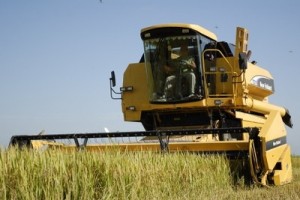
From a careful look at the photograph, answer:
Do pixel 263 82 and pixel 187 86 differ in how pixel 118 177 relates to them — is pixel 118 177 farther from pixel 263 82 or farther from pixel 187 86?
pixel 263 82

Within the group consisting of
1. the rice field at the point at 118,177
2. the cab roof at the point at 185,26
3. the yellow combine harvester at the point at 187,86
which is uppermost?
the cab roof at the point at 185,26

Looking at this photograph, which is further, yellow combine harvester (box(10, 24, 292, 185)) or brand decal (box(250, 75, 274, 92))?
brand decal (box(250, 75, 274, 92))

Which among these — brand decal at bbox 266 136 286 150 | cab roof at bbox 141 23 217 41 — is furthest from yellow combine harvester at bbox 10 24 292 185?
brand decal at bbox 266 136 286 150

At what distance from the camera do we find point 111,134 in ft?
21.2

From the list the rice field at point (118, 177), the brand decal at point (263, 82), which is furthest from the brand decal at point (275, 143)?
the brand decal at point (263, 82)

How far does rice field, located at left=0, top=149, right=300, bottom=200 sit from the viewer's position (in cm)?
363

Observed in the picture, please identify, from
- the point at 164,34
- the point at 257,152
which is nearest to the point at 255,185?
the point at 257,152

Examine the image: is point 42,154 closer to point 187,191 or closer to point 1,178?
point 1,178

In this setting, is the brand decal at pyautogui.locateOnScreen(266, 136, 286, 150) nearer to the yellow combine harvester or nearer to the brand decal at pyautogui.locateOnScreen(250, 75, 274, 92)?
the yellow combine harvester

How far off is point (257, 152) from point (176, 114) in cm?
273

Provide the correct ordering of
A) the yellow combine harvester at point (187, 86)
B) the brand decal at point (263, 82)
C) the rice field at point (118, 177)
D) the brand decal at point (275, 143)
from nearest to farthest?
the rice field at point (118, 177) < the brand decal at point (275, 143) < the yellow combine harvester at point (187, 86) < the brand decal at point (263, 82)

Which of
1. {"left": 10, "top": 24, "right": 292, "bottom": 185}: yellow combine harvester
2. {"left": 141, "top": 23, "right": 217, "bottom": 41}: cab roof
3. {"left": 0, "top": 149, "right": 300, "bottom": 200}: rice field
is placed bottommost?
{"left": 0, "top": 149, "right": 300, "bottom": 200}: rice field

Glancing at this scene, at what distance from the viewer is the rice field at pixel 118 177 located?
3.63 metres

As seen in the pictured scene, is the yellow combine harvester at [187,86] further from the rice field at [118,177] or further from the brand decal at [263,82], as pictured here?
the rice field at [118,177]
